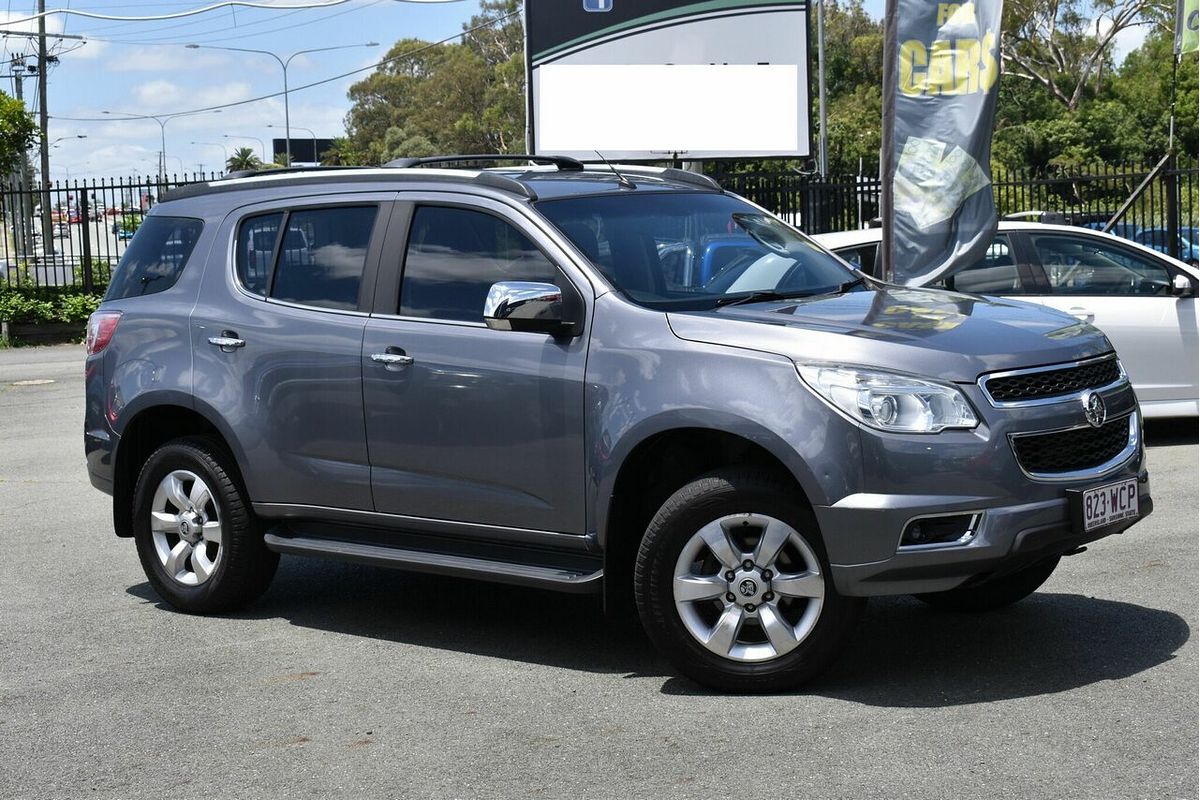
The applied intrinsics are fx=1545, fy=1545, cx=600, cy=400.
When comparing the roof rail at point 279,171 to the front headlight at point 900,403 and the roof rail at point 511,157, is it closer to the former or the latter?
the roof rail at point 511,157

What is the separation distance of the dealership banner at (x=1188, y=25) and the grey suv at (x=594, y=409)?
271 inches

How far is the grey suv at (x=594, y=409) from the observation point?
500 centimetres

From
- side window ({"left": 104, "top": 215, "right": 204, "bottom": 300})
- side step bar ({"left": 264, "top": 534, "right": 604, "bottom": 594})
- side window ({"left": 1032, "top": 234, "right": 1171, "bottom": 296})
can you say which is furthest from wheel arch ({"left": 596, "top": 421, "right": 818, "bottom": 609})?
side window ({"left": 1032, "top": 234, "right": 1171, "bottom": 296})

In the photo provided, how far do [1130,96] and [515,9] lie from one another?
136 ft

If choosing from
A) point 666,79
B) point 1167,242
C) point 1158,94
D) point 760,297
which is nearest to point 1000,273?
point 760,297

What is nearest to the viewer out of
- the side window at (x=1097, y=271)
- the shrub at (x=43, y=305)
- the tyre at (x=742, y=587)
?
the tyre at (x=742, y=587)

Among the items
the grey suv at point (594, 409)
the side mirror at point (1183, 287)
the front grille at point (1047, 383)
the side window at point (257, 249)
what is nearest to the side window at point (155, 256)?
the grey suv at point (594, 409)

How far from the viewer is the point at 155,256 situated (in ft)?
23.5

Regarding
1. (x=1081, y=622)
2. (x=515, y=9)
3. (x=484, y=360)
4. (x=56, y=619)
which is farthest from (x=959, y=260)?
(x=515, y=9)

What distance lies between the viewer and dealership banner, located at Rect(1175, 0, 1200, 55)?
39.5 feet

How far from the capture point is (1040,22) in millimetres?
62656

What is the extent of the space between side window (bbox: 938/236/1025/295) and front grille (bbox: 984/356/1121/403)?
549 centimetres

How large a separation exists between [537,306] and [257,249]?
1.77m

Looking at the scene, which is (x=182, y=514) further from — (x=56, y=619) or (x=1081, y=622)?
(x=1081, y=622)
